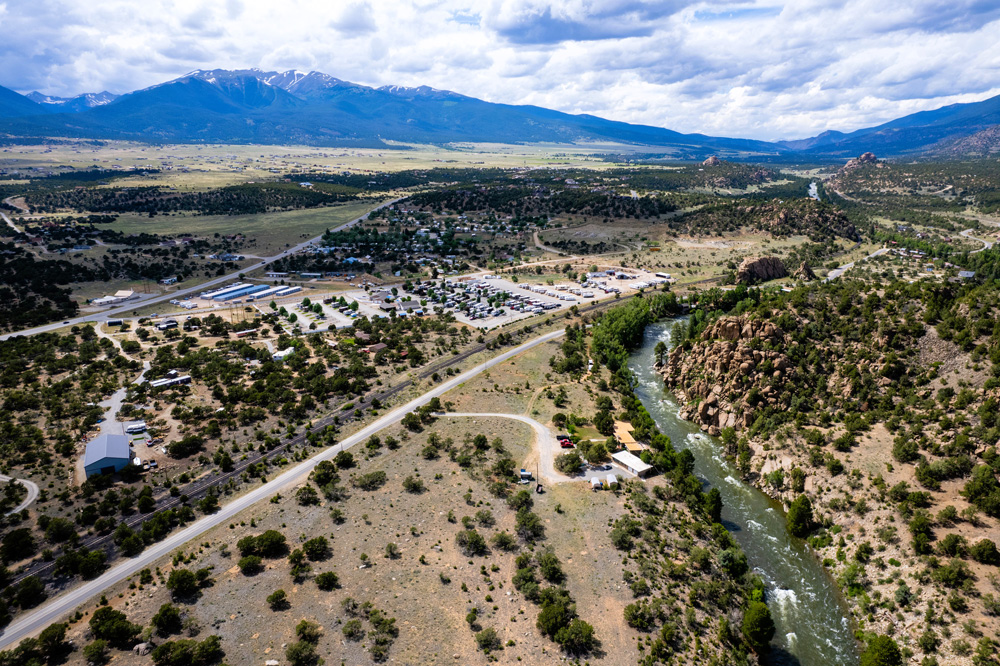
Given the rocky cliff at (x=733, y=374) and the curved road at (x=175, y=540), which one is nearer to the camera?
the curved road at (x=175, y=540)

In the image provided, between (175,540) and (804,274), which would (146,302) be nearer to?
(175,540)

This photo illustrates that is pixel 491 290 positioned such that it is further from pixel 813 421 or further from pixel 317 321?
pixel 813 421

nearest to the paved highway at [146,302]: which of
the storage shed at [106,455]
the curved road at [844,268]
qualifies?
the storage shed at [106,455]

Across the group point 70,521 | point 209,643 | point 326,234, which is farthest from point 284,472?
point 326,234

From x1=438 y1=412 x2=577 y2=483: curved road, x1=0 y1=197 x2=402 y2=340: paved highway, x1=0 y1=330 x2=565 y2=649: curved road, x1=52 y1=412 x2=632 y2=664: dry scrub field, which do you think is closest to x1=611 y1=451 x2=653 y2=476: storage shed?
x1=52 y1=412 x2=632 y2=664: dry scrub field

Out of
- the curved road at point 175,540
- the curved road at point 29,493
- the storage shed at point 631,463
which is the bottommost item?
the curved road at point 175,540

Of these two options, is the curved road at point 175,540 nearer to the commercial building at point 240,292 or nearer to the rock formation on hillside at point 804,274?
the commercial building at point 240,292

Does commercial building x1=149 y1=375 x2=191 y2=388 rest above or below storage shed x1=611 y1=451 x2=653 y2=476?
below

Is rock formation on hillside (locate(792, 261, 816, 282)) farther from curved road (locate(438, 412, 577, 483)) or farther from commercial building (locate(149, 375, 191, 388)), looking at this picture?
commercial building (locate(149, 375, 191, 388))
